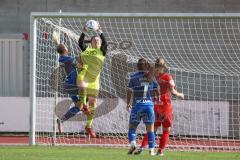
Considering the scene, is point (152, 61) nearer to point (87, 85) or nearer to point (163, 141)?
point (87, 85)

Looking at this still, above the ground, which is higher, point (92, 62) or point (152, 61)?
point (152, 61)

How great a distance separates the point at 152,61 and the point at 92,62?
4.17 metres

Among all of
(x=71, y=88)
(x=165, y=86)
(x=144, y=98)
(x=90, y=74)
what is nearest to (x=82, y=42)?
(x=90, y=74)

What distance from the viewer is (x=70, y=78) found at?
18.8 meters

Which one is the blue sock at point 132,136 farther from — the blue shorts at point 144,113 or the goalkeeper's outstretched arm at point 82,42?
the goalkeeper's outstretched arm at point 82,42

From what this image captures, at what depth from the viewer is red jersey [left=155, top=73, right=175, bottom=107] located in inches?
626

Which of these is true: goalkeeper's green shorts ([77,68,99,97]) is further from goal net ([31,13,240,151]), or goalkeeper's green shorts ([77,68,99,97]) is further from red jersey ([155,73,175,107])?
red jersey ([155,73,175,107])

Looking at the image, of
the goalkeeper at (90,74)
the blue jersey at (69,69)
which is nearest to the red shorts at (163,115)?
the goalkeeper at (90,74)

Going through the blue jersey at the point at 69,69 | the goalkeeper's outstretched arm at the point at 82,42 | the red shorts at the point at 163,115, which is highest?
the goalkeeper's outstretched arm at the point at 82,42

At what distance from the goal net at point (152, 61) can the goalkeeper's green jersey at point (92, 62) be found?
Result: 35.4 inches

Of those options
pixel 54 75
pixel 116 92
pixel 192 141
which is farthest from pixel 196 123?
pixel 54 75

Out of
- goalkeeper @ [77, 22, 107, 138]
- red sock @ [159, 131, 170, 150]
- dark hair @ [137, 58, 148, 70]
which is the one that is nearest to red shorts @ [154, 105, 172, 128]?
red sock @ [159, 131, 170, 150]

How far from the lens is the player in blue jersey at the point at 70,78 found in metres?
18.0

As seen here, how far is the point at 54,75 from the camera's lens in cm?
1947
